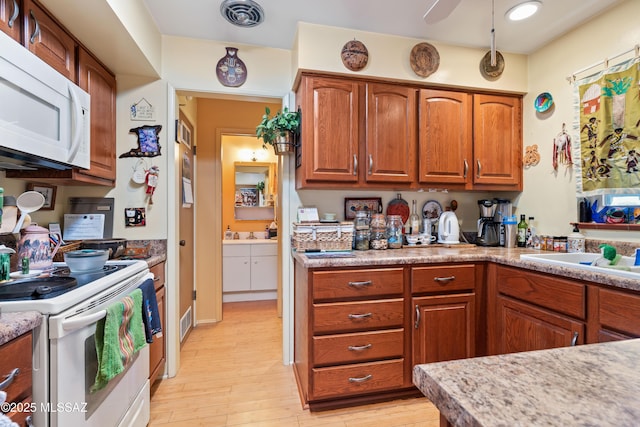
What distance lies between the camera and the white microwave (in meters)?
1.04

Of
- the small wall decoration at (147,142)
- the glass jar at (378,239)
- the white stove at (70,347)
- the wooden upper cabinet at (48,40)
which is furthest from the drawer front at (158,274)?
the glass jar at (378,239)

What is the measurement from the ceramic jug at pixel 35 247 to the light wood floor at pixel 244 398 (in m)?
1.05

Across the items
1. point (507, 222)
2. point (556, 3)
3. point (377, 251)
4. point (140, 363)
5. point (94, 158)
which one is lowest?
point (140, 363)

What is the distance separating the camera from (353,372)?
1714 mm

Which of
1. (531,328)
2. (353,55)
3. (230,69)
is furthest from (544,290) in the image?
(230,69)

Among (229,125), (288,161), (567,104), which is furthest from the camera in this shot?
(229,125)

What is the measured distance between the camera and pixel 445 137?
2.21 m

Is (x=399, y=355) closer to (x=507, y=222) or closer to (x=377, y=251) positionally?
(x=377, y=251)

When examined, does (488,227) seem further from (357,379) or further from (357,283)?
(357,379)

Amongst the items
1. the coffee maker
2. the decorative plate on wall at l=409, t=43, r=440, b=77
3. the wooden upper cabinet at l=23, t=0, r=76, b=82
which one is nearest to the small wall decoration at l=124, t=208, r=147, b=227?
the wooden upper cabinet at l=23, t=0, r=76, b=82

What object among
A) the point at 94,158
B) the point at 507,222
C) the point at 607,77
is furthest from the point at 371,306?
the point at 607,77

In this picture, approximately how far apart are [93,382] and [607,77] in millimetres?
3099

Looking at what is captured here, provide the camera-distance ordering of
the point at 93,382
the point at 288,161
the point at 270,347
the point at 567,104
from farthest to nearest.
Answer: the point at 270,347 → the point at 288,161 → the point at 567,104 → the point at 93,382

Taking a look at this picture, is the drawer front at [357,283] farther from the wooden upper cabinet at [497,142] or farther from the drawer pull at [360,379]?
the wooden upper cabinet at [497,142]
